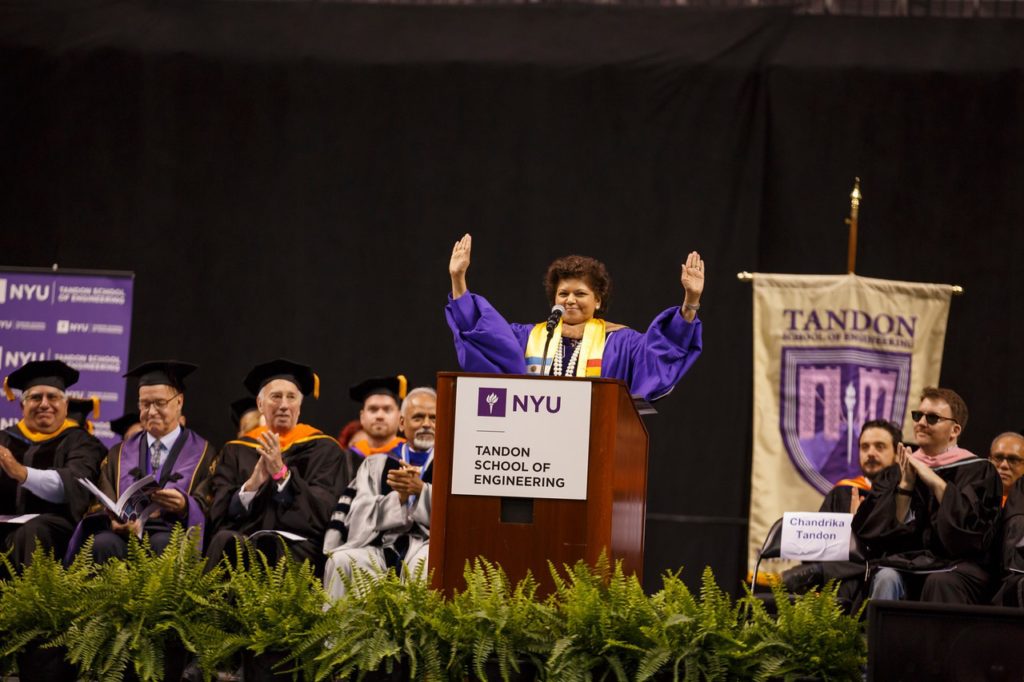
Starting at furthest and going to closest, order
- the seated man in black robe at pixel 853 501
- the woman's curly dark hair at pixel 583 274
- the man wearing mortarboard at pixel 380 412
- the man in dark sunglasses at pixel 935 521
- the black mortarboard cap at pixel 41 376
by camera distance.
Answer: the man wearing mortarboard at pixel 380 412 → the black mortarboard cap at pixel 41 376 → the seated man in black robe at pixel 853 501 → the man in dark sunglasses at pixel 935 521 → the woman's curly dark hair at pixel 583 274

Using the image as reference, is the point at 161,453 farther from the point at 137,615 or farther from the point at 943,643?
the point at 943,643

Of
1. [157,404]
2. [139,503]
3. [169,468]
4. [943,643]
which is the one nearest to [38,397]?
[157,404]

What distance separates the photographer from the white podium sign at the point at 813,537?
5.46 meters

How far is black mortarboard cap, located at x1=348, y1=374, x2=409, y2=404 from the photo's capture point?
23.3 ft

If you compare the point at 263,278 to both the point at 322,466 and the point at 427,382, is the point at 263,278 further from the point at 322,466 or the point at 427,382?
the point at 322,466

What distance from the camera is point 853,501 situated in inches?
240

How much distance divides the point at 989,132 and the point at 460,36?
3.26m

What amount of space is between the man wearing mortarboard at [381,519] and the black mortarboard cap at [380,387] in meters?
1.20

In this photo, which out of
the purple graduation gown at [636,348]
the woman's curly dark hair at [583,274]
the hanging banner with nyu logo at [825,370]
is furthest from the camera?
the hanging banner with nyu logo at [825,370]

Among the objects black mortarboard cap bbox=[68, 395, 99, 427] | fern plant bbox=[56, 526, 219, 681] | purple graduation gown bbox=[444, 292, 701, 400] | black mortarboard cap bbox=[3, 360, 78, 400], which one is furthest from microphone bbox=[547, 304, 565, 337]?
black mortarboard cap bbox=[68, 395, 99, 427]

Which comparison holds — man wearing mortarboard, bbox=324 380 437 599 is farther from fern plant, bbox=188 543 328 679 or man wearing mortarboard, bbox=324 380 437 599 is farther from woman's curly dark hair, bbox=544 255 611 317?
fern plant, bbox=188 543 328 679

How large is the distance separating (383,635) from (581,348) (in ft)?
5.60

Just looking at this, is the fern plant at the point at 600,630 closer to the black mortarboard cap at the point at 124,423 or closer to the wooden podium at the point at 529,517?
the wooden podium at the point at 529,517

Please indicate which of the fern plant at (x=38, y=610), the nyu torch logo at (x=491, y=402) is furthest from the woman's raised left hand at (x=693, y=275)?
the fern plant at (x=38, y=610)
